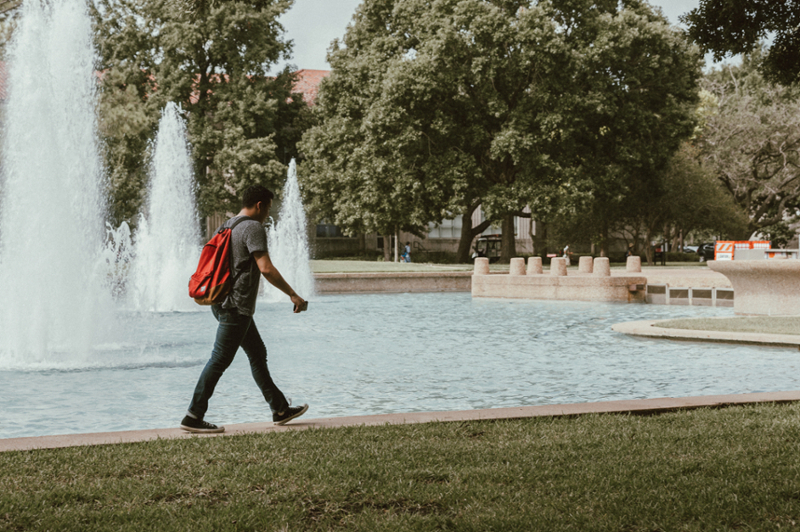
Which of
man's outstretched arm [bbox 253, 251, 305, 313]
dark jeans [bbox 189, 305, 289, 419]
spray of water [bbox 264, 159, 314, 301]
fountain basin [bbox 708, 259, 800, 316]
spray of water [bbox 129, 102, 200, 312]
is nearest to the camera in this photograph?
man's outstretched arm [bbox 253, 251, 305, 313]

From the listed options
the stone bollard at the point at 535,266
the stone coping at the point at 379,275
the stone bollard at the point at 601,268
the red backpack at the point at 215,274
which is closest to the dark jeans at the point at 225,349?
the red backpack at the point at 215,274

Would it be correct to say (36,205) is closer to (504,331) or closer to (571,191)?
(504,331)

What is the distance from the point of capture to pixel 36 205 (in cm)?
1285

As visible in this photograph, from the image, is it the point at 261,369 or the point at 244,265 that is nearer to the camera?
the point at 244,265

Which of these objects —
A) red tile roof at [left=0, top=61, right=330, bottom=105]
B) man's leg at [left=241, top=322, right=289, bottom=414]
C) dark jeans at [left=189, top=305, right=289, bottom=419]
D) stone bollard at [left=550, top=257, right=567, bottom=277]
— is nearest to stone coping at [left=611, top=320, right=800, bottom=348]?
man's leg at [left=241, top=322, right=289, bottom=414]

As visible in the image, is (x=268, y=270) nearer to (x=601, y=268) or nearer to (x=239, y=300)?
(x=239, y=300)

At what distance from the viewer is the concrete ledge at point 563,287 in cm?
2316

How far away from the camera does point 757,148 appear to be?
4712 centimetres

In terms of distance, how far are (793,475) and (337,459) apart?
2558 mm

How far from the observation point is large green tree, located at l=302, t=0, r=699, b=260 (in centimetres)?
3531

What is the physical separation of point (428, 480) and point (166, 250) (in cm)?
2178

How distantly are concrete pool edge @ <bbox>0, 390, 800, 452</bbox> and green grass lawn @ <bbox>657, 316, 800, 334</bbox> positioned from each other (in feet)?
19.3

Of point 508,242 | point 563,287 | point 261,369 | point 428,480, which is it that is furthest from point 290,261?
point 428,480

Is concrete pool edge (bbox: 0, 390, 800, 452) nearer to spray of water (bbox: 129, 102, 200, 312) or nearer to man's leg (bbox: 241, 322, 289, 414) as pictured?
man's leg (bbox: 241, 322, 289, 414)
